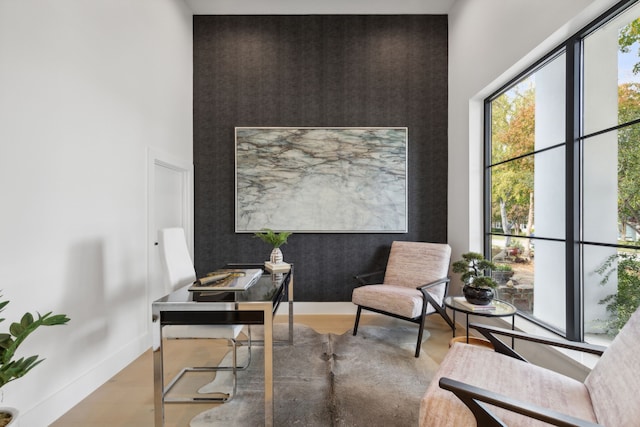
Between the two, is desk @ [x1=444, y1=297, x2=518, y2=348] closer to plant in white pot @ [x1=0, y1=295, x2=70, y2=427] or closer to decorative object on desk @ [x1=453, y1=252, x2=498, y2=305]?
decorative object on desk @ [x1=453, y1=252, x2=498, y2=305]

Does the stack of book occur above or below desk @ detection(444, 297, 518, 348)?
above

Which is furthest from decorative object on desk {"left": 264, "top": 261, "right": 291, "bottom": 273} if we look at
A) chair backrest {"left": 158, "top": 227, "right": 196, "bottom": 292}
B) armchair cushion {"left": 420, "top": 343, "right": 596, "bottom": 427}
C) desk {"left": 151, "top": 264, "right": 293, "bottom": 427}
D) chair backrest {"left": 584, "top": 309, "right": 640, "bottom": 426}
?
chair backrest {"left": 584, "top": 309, "right": 640, "bottom": 426}

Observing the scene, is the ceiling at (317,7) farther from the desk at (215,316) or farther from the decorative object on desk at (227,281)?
the desk at (215,316)

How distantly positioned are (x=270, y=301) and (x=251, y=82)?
2865mm

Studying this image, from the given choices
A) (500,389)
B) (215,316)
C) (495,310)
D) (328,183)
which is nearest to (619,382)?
(500,389)

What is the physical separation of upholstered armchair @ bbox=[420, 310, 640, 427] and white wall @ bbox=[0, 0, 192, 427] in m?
2.04

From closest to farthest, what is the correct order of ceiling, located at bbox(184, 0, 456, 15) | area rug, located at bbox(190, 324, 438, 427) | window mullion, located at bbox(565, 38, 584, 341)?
area rug, located at bbox(190, 324, 438, 427), window mullion, located at bbox(565, 38, 584, 341), ceiling, located at bbox(184, 0, 456, 15)

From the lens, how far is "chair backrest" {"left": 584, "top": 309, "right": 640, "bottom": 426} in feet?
3.18

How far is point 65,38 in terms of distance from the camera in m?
1.77

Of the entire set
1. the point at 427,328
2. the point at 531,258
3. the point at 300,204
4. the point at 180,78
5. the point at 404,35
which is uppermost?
the point at 404,35

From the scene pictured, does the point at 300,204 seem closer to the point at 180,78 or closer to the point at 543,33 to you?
the point at 180,78

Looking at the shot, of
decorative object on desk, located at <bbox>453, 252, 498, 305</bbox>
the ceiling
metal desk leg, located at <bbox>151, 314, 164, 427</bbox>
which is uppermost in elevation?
the ceiling

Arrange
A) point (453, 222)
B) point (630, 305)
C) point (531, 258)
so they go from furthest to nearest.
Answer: point (453, 222), point (531, 258), point (630, 305)

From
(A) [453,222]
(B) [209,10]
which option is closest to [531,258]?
(A) [453,222]
